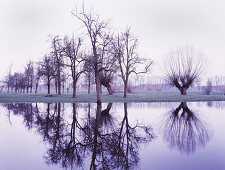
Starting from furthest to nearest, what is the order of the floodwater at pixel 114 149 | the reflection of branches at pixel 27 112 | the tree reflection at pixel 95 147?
the reflection of branches at pixel 27 112
the tree reflection at pixel 95 147
the floodwater at pixel 114 149

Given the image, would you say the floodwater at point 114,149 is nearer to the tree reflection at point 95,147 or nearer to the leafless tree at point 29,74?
the tree reflection at point 95,147

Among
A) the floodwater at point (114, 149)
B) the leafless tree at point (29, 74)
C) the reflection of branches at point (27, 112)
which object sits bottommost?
the reflection of branches at point (27, 112)

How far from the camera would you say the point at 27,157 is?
535 centimetres

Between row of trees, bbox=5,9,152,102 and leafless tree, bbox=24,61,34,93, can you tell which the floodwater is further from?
leafless tree, bbox=24,61,34,93

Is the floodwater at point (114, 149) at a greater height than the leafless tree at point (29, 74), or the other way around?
the leafless tree at point (29, 74)

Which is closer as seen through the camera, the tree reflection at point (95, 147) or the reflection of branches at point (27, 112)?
the tree reflection at point (95, 147)

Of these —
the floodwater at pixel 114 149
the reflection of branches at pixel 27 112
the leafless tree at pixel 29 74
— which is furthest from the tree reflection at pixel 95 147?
the leafless tree at pixel 29 74

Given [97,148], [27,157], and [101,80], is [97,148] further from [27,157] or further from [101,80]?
[101,80]

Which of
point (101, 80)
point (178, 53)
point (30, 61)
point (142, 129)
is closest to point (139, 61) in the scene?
point (101, 80)

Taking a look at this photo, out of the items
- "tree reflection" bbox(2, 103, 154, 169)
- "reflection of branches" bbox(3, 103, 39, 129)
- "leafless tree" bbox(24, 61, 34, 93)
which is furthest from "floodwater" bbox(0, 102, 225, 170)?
"leafless tree" bbox(24, 61, 34, 93)

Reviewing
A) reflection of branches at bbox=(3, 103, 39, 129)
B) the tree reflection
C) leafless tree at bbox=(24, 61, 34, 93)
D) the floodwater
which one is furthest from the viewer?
leafless tree at bbox=(24, 61, 34, 93)

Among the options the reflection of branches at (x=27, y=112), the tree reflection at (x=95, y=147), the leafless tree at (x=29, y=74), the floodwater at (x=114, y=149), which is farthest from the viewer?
the leafless tree at (x=29, y=74)

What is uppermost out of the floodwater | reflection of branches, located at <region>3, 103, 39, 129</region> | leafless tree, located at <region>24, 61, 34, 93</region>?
leafless tree, located at <region>24, 61, 34, 93</region>

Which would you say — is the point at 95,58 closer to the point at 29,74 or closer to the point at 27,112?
the point at 27,112
